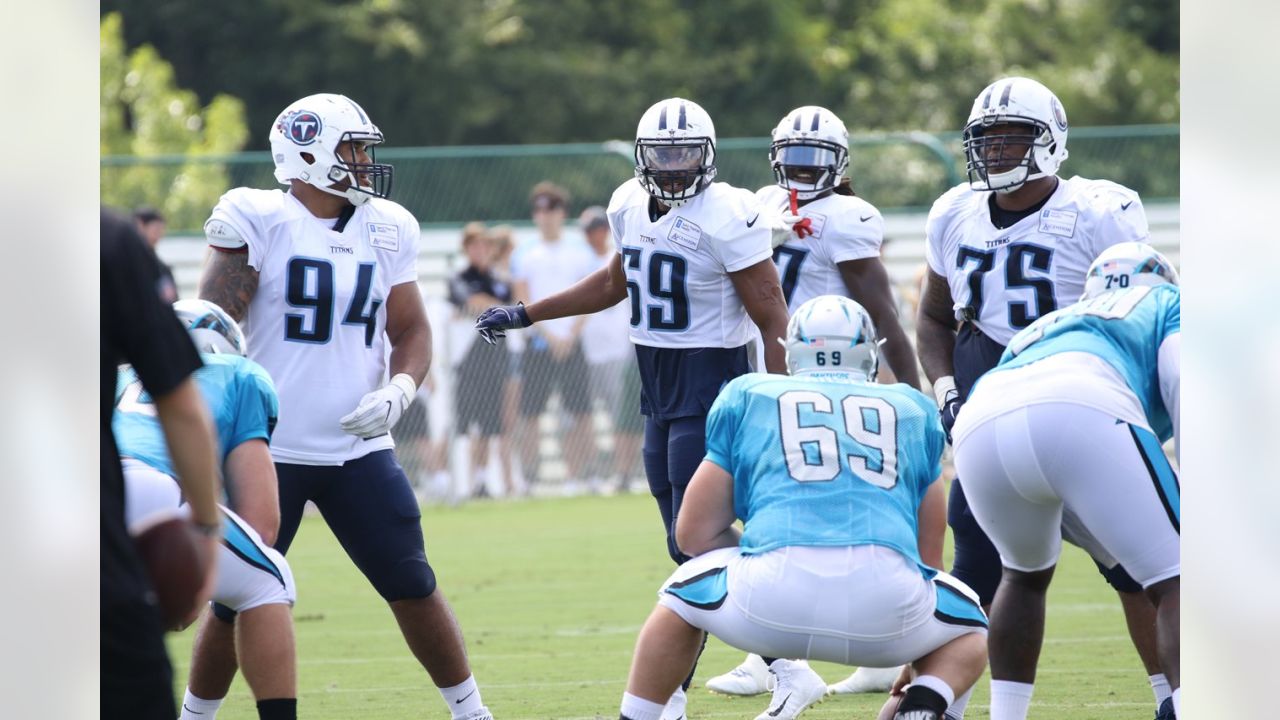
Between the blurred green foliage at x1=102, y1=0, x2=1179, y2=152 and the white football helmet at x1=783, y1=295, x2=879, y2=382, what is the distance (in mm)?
20420

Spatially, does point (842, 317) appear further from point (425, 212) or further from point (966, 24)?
point (966, 24)

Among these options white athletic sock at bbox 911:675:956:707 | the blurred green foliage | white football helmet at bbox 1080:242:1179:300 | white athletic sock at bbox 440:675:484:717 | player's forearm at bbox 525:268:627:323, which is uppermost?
the blurred green foliage

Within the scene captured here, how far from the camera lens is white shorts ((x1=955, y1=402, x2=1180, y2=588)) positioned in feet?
13.4

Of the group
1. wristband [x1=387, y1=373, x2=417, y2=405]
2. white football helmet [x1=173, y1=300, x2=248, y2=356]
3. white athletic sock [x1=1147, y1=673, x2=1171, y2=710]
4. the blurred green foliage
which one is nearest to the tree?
the blurred green foliage

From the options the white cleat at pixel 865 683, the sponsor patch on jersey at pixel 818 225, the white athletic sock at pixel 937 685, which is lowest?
the white cleat at pixel 865 683

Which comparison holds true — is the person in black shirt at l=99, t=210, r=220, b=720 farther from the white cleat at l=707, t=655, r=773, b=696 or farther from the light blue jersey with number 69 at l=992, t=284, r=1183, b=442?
the white cleat at l=707, t=655, r=773, b=696

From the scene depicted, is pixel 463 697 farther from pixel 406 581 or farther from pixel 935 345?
pixel 935 345

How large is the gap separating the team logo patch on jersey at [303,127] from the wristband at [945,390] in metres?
2.32

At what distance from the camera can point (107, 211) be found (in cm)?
294

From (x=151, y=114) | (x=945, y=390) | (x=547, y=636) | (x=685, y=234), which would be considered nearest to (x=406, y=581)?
(x=685, y=234)

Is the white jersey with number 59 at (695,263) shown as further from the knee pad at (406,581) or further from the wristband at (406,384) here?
the knee pad at (406,581)

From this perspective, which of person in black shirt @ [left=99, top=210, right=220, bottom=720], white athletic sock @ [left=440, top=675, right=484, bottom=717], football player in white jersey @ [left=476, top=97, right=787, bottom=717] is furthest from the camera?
football player in white jersey @ [left=476, top=97, right=787, bottom=717]

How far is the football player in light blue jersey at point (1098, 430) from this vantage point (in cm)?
411

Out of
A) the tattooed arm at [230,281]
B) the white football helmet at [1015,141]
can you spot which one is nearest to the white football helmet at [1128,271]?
the white football helmet at [1015,141]
